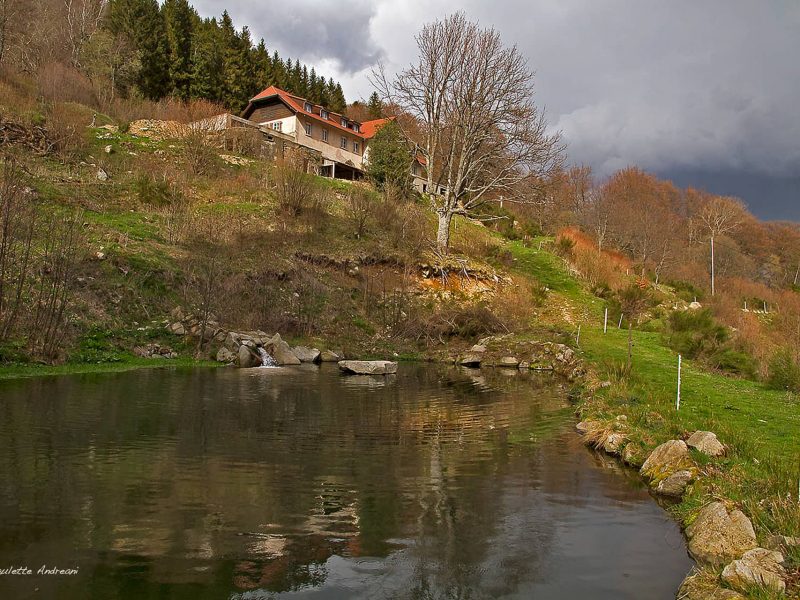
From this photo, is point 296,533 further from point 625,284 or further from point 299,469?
point 625,284

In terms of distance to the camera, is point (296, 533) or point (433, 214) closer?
point (296, 533)

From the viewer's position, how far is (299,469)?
328 inches

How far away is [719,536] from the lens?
19.1 ft

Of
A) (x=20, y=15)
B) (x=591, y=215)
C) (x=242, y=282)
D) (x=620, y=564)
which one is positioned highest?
(x=20, y=15)

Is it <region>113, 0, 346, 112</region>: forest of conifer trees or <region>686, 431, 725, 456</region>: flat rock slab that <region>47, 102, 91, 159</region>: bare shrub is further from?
<region>686, 431, 725, 456</region>: flat rock slab

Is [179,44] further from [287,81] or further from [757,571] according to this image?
[757,571]

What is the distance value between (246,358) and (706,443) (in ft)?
50.6

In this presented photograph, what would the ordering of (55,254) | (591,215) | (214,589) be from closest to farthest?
(214,589), (55,254), (591,215)

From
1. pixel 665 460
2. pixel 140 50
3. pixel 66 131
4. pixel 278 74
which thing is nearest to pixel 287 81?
pixel 278 74

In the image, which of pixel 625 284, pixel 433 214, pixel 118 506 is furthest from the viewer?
pixel 433 214

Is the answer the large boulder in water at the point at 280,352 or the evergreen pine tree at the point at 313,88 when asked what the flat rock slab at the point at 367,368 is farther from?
the evergreen pine tree at the point at 313,88

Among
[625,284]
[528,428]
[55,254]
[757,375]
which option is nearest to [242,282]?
[55,254]

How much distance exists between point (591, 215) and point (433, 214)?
27.4 metres

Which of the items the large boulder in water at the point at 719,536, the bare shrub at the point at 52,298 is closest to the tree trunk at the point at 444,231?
the bare shrub at the point at 52,298
